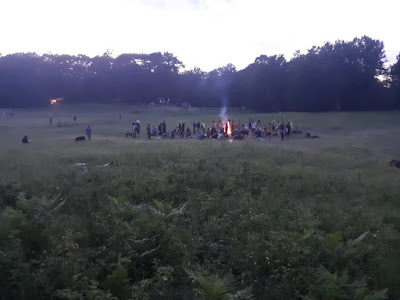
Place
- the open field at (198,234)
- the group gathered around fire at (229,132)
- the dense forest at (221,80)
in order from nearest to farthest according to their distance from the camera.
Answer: the open field at (198,234) → the group gathered around fire at (229,132) → the dense forest at (221,80)

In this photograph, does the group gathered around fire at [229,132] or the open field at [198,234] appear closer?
the open field at [198,234]

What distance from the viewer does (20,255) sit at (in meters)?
6.03

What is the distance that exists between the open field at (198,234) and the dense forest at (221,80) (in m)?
61.7

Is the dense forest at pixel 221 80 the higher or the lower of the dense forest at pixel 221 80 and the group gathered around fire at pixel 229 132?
the higher

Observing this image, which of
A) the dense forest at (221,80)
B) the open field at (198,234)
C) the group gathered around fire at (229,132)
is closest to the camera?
the open field at (198,234)

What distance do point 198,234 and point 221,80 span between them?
78214 mm

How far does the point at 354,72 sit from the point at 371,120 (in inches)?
974

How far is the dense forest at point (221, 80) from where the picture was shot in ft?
236

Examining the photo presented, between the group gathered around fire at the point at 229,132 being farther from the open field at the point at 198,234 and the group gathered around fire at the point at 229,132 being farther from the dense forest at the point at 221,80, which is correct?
the dense forest at the point at 221,80

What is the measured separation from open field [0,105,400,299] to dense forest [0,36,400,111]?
61722 millimetres

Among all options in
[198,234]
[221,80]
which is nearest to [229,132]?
[198,234]

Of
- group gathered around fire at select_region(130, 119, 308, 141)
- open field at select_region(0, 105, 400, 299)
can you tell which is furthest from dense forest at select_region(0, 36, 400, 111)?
open field at select_region(0, 105, 400, 299)

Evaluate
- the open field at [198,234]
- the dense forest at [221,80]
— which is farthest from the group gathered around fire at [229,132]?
the dense forest at [221,80]

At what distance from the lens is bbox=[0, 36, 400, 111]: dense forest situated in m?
71.9
